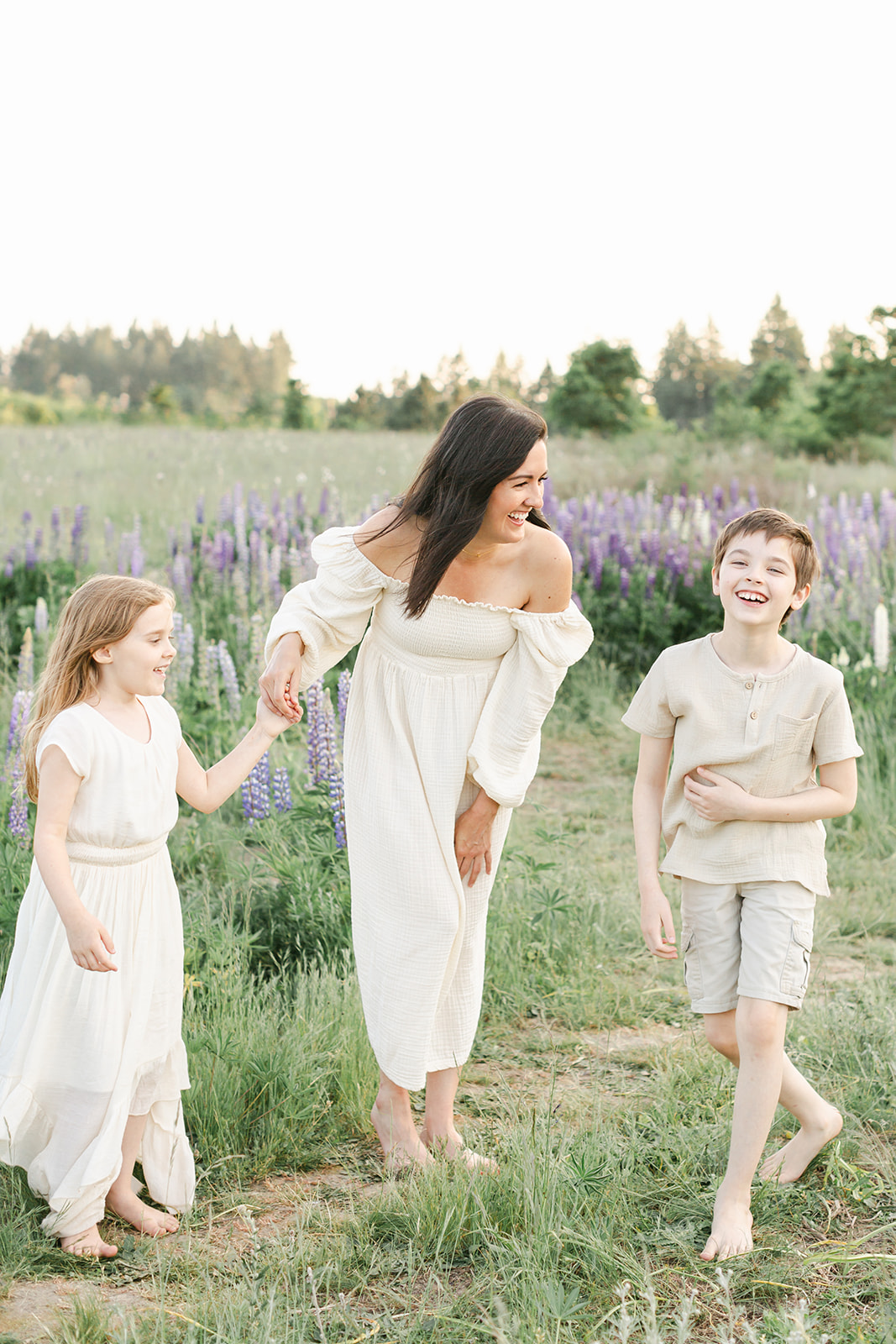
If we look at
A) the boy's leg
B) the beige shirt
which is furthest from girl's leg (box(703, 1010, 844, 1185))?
the beige shirt

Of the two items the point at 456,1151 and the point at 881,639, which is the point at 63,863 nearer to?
the point at 456,1151

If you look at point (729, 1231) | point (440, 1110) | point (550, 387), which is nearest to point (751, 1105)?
point (729, 1231)

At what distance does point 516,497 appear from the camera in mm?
2670

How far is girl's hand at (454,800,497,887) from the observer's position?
282 centimetres

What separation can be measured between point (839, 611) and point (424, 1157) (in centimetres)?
535

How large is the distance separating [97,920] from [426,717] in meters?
0.93

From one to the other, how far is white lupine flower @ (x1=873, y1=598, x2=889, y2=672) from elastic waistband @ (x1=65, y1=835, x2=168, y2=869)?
474cm

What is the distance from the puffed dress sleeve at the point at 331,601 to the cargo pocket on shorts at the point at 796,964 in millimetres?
1281

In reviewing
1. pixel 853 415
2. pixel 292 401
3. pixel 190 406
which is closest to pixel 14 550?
pixel 853 415

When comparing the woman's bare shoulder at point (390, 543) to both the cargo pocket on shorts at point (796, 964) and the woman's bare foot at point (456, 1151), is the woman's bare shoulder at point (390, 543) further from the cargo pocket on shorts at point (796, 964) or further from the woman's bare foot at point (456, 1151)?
the woman's bare foot at point (456, 1151)

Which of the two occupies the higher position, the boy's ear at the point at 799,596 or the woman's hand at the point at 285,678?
the boy's ear at the point at 799,596

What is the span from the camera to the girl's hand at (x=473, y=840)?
282cm

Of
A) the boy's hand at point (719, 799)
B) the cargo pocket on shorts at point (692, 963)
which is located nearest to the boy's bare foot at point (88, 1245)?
the cargo pocket on shorts at point (692, 963)

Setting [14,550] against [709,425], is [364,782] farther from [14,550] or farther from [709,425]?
[709,425]
